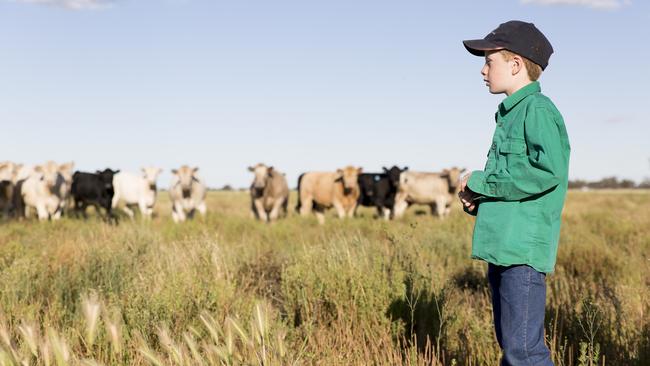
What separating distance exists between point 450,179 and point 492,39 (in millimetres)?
18653

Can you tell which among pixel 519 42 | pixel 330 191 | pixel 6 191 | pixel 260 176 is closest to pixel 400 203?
pixel 330 191

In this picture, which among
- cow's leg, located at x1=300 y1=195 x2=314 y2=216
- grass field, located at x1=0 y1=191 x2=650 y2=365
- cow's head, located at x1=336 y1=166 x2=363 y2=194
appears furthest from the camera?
cow's leg, located at x1=300 y1=195 x2=314 y2=216

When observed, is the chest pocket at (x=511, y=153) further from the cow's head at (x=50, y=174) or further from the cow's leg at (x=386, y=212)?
the cow's head at (x=50, y=174)

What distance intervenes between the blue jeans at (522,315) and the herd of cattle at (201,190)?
14.5 m

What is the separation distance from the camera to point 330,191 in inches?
770

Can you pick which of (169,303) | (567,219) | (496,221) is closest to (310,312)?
(169,303)

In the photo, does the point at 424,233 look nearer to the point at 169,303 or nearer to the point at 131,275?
the point at 131,275

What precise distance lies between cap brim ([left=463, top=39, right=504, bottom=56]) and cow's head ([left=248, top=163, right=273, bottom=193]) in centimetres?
1557

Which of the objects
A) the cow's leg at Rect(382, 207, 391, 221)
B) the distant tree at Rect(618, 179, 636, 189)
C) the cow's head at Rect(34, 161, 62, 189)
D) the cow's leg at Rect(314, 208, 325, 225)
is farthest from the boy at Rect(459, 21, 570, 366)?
the distant tree at Rect(618, 179, 636, 189)

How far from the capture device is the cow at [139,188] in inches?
813

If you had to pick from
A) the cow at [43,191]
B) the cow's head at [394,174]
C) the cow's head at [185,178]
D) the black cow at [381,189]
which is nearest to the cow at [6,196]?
the cow at [43,191]

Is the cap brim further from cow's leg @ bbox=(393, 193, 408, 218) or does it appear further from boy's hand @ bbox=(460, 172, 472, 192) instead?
cow's leg @ bbox=(393, 193, 408, 218)

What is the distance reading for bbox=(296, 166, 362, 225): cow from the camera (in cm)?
1909

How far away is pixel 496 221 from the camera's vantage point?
9.53 ft
